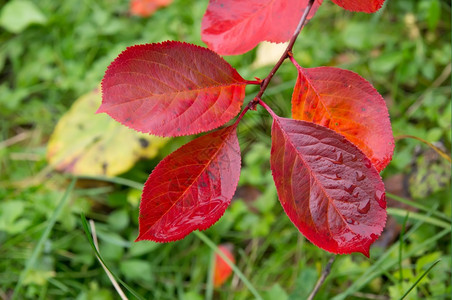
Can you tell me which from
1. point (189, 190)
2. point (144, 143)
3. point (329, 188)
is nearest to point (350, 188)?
point (329, 188)

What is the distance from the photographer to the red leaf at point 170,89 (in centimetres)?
51

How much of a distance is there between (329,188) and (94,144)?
1.13m

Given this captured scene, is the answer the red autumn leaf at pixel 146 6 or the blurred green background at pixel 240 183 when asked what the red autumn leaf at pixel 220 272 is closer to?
the blurred green background at pixel 240 183

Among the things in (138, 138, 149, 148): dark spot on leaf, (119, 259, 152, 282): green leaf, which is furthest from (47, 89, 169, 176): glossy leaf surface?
(119, 259, 152, 282): green leaf

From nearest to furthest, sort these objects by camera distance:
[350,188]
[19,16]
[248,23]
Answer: [350,188], [248,23], [19,16]

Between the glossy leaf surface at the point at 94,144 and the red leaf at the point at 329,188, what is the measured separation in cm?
91

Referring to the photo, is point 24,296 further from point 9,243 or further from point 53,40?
point 53,40

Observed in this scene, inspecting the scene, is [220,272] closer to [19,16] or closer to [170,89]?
[170,89]

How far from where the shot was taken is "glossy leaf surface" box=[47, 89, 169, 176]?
4.48ft

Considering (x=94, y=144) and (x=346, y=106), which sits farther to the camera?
(x=94, y=144)

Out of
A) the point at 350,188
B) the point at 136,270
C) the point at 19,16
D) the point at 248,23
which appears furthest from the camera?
the point at 19,16

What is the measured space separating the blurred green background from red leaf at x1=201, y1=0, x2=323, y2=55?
208 mm

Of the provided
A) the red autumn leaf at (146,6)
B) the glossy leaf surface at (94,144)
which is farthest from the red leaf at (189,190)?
the red autumn leaf at (146,6)

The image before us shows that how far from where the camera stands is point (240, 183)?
143 centimetres
